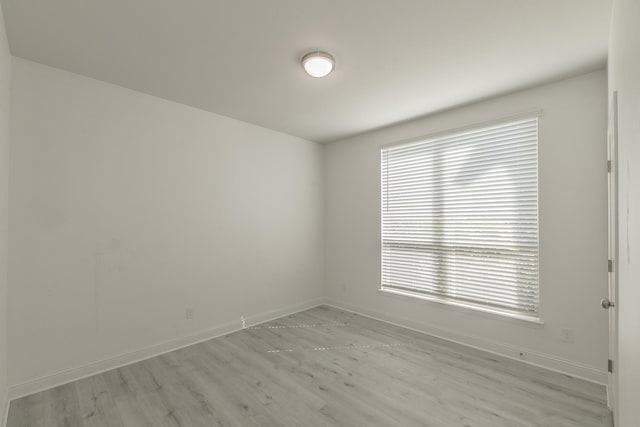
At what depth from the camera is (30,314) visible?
241cm

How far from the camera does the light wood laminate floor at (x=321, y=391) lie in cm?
211

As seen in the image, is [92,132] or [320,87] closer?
[92,132]

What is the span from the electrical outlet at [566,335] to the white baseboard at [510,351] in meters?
0.18

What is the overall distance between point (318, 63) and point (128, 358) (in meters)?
3.28

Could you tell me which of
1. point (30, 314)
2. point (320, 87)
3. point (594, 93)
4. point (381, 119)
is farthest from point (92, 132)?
point (594, 93)

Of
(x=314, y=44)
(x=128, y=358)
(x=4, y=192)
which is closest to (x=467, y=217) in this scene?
(x=314, y=44)

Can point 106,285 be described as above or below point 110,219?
below

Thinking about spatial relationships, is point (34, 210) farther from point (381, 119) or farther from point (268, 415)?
point (381, 119)

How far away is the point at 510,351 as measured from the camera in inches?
118

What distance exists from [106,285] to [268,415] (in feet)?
6.38

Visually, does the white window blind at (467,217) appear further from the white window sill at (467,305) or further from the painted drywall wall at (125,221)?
the painted drywall wall at (125,221)

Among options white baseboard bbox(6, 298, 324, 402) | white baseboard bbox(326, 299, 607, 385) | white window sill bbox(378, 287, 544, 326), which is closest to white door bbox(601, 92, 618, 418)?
white baseboard bbox(326, 299, 607, 385)

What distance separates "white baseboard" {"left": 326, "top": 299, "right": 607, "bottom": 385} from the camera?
2598mm

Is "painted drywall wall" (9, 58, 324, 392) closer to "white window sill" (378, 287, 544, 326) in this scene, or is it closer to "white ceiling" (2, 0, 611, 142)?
"white ceiling" (2, 0, 611, 142)
